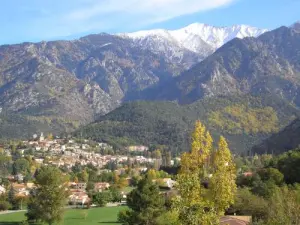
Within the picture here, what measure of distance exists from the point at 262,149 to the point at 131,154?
2060 inches

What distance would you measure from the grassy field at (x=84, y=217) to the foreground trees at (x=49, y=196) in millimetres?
6834

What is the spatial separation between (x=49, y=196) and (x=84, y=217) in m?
15.3

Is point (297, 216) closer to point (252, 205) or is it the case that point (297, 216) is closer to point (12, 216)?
point (252, 205)

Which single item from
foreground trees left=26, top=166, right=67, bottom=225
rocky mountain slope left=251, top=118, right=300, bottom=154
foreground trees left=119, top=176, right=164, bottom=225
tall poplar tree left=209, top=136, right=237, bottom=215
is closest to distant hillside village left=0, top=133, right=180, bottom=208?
rocky mountain slope left=251, top=118, right=300, bottom=154

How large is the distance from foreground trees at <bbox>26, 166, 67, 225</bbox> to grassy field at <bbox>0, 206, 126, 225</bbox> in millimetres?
6834

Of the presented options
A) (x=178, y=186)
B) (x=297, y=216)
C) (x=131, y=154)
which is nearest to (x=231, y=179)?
(x=297, y=216)

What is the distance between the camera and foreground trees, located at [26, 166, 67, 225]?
2147 inches

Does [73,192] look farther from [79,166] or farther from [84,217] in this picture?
[79,166]

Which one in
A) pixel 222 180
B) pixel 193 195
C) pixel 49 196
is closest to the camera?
pixel 193 195

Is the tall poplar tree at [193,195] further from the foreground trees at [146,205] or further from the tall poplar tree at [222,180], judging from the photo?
the foreground trees at [146,205]

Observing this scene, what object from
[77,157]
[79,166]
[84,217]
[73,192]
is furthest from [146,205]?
[77,157]

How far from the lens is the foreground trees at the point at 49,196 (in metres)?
54.5

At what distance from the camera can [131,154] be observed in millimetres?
197000

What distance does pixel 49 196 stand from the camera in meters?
55.0
